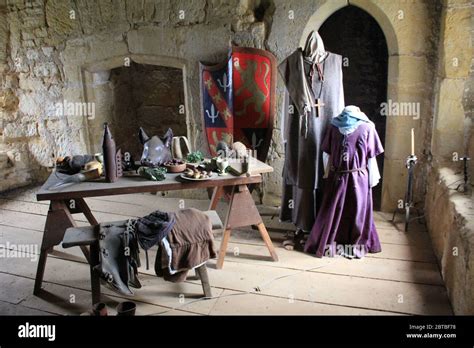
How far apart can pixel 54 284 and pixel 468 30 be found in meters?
3.50

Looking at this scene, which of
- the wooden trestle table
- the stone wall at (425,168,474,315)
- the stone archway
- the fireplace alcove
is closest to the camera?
the stone wall at (425,168,474,315)

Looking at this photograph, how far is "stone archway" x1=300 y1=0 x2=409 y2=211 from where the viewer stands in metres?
3.64

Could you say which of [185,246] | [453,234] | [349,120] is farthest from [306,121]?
[185,246]

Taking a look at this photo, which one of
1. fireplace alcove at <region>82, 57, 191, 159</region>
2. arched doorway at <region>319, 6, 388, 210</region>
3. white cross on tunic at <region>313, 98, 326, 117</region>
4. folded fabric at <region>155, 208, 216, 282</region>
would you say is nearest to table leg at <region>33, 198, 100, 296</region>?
folded fabric at <region>155, 208, 216, 282</region>

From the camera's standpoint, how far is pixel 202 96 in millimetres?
4094

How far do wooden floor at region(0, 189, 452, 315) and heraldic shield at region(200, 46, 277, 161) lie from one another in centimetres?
92

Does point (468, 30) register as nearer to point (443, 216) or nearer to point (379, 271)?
point (443, 216)

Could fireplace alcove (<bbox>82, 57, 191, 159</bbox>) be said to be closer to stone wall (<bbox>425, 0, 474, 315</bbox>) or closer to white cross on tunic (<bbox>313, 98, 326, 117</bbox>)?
white cross on tunic (<bbox>313, 98, 326, 117</bbox>)

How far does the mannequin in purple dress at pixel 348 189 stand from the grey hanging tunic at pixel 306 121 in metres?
0.12

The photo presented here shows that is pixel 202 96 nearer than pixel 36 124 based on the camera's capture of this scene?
Yes

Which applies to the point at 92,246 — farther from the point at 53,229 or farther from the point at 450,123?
the point at 450,123

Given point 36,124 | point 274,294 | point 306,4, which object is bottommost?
point 274,294

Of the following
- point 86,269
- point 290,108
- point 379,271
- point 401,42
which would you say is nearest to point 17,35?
point 86,269

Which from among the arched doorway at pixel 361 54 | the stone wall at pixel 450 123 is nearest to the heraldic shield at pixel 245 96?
the arched doorway at pixel 361 54
